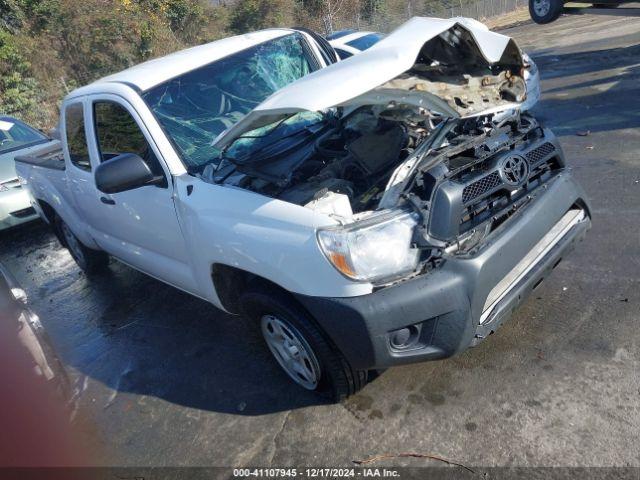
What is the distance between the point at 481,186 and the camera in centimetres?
266

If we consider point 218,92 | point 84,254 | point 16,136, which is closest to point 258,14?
point 16,136

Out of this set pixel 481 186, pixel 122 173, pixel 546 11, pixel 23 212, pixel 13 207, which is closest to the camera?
pixel 481 186

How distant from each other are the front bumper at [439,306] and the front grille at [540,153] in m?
0.38

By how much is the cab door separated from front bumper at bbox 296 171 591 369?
1.27 m

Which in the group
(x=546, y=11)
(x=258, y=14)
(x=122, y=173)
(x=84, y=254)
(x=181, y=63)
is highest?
(x=181, y=63)

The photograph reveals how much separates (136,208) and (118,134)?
57 cm

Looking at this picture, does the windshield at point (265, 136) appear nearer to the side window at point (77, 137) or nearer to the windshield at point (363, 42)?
the side window at point (77, 137)

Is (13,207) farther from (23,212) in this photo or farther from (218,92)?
(218,92)

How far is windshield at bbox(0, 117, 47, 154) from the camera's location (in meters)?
8.28

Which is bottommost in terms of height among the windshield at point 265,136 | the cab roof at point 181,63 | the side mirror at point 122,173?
the windshield at point 265,136

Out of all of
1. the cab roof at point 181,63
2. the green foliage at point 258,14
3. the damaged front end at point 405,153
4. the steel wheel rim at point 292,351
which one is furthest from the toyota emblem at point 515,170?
the green foliage at point 258,14

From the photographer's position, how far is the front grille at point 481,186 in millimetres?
2592

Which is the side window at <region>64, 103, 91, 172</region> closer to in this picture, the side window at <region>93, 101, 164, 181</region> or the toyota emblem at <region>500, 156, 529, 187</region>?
the side window at <region>93, 101, 164, 181</region>

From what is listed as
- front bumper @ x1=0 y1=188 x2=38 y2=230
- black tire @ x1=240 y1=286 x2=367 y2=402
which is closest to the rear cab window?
black tire @ x1=240 y1=286 x2=367 y2=402
